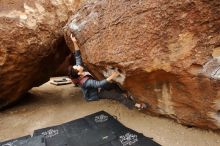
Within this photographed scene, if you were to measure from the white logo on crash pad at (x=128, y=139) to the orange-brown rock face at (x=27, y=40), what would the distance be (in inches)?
99.1

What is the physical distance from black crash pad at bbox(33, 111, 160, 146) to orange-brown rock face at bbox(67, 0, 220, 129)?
0.60 metres

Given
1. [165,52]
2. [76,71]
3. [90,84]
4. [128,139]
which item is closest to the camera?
[165,52]

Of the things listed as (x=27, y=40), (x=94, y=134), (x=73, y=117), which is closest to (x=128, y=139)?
(x=94, y=134)

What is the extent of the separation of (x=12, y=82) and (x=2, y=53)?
29.6 inches

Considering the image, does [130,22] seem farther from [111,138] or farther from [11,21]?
[11,21]

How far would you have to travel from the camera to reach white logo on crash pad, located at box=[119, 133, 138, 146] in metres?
4.28

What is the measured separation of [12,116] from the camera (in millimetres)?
5969

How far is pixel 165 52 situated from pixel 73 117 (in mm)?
2367

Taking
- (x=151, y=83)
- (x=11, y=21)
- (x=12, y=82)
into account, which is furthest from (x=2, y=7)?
(x=151, y=83)

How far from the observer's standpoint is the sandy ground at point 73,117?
421 centimetres

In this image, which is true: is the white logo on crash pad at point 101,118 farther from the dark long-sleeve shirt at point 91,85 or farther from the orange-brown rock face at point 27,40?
the orange-brown rock face at point 27,40

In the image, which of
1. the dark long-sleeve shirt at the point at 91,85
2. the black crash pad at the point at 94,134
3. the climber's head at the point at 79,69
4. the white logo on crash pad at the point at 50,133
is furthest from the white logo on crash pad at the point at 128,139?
the climber's head at the point at 79,69

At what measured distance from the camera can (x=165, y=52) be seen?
398cm

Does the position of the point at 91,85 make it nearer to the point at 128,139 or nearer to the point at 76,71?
the point at 76,71
